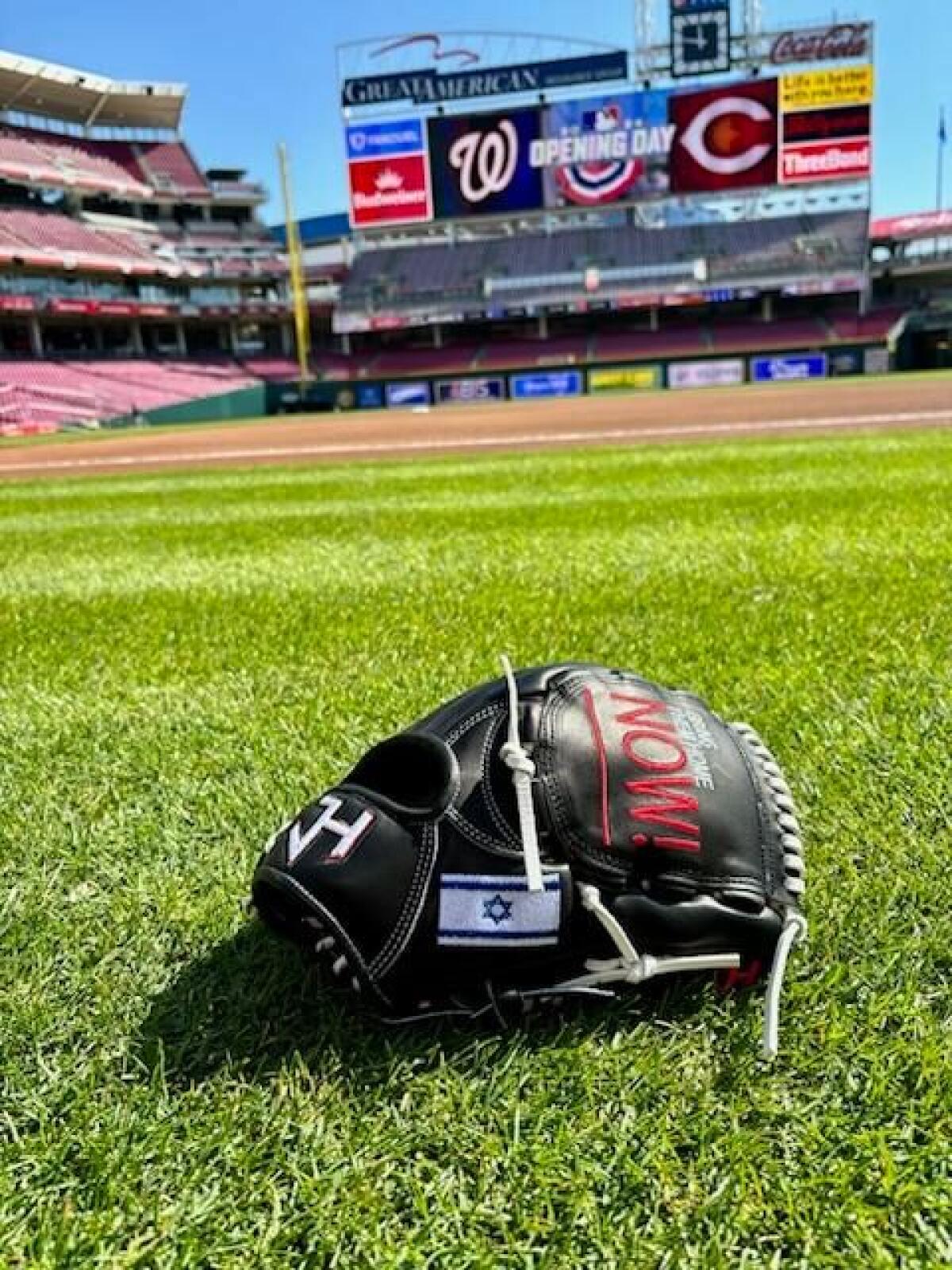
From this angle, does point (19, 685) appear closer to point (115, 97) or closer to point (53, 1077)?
point (53, 1077)

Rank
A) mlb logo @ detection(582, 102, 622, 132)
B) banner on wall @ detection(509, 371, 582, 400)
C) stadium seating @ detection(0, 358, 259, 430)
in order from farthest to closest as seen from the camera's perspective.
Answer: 1. mlb logo @ detection(582, 102, 622, 132)
2. banner on wall @ detection(509, 371, 582, 400)
3. stadium seating @ detection(0, 358, 259, 430)

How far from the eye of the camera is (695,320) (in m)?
44.0

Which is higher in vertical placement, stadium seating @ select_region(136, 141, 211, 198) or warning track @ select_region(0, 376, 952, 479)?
stadium seating @ select_region(136, 141, 211, 198)

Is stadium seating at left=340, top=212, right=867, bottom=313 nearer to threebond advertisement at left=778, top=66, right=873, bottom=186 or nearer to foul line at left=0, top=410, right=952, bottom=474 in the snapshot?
threebond advertisement at left=778, top=66, right=873, bottom=186

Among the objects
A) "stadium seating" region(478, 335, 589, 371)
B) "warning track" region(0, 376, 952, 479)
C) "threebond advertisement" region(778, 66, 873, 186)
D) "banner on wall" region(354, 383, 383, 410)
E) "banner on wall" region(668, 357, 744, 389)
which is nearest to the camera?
"warning track" region(0, 376, 952, 479)

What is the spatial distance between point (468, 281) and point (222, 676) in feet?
152

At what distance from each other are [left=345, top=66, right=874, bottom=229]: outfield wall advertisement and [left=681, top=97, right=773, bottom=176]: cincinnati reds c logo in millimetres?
33

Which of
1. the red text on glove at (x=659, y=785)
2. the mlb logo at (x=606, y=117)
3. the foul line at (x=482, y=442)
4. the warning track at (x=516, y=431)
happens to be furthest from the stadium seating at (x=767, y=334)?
the red text on glove at (x=659, y=785)

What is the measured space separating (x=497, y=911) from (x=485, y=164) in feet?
149

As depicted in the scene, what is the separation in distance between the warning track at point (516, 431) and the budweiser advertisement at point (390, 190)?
23.2m

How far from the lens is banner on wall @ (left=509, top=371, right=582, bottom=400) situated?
120 ft

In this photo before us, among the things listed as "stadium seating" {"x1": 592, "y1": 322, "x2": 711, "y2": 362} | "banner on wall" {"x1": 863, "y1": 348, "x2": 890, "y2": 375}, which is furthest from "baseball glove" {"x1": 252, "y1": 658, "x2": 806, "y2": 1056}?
"stadium seating" {"x1": 592, "y1": 322, "x2": 711, "y2": 362}

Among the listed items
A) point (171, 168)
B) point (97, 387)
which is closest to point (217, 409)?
point (97, 387)

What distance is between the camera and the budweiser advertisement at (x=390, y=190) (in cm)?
4231
